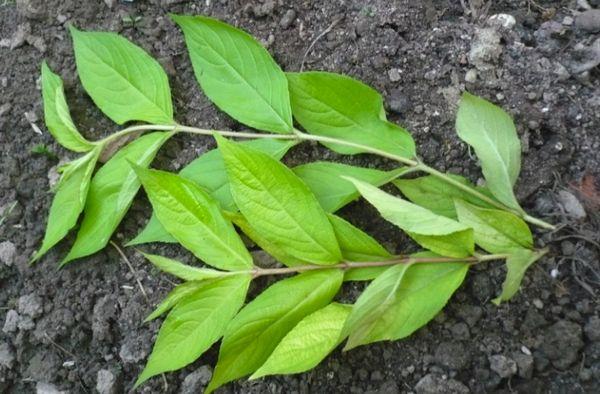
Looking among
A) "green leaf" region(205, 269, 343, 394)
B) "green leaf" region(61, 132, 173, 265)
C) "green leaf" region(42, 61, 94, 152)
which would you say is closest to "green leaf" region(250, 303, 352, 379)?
"green leaf" region(205, 269, 343, 394)

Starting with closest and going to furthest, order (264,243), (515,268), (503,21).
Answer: (515,268)
(264,243)
(503,21)

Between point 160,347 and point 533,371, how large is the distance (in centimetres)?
66

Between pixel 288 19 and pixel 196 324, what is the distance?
661mm

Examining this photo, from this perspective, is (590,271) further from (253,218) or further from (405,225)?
(253,218)

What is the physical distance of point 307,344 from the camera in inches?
46.1

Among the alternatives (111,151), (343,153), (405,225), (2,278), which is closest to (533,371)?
(405,225)

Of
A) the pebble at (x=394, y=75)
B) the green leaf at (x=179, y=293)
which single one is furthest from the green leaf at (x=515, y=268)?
the green leaf at (x=179, y=293)

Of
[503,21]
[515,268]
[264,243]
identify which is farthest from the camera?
[503,21]

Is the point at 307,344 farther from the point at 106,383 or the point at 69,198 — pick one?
the point at 69,198

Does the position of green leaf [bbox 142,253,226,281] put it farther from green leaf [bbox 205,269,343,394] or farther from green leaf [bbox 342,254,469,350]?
green leaf [bbox 342,254,469,350]

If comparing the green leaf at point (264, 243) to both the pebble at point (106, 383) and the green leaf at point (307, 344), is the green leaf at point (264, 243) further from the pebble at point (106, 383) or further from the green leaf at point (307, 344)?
the pebble at point (106, 383)

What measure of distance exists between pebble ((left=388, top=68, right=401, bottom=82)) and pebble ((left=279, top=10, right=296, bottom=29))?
0.82 ft

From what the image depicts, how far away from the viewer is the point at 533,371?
3.90 ft

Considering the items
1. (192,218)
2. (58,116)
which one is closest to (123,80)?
(58,116)
